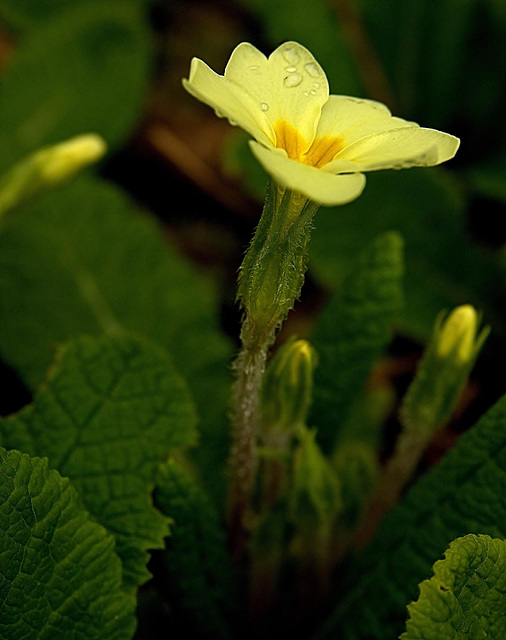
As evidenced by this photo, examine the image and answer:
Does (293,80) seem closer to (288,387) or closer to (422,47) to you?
(288,387)

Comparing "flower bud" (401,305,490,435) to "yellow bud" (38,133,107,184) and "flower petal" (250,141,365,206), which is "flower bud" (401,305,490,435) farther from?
"yellow bud" (38,133,107,184)

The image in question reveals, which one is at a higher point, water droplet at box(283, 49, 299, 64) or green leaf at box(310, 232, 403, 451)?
water droplet at box(283, 49, 299, 64)

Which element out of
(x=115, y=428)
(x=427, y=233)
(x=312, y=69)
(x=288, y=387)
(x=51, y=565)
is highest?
(x=427, y=233)

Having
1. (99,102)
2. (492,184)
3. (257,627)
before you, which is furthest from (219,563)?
(99,102)

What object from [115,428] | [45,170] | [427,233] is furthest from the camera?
[427,233]

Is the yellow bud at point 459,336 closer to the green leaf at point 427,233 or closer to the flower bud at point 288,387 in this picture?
the flower bud at point 288,387

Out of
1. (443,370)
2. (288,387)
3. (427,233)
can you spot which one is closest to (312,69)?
(288,387)

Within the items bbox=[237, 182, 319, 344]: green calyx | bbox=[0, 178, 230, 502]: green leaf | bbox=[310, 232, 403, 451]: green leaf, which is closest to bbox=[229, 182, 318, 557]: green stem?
bbox=[237, 182, 319, 344]: green calyx
